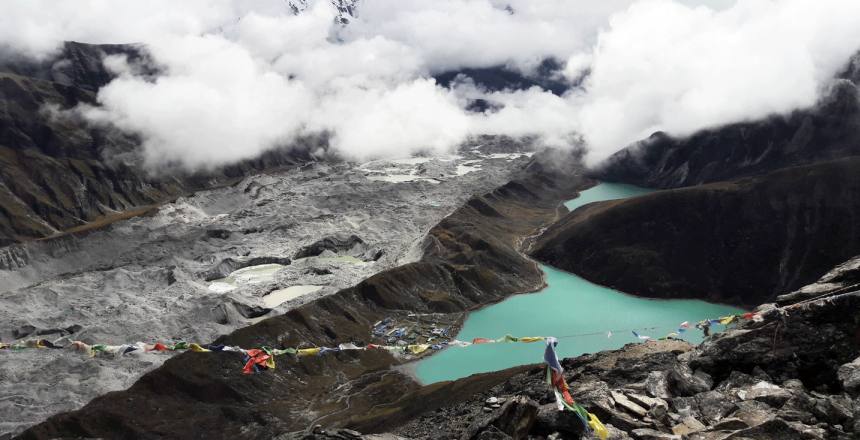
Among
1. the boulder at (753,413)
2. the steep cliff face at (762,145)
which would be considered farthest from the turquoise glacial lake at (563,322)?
the steep cliff face at (762,145)

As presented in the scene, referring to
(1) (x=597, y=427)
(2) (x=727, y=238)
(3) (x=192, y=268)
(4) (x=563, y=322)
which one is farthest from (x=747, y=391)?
(3) (x=192, y=268)

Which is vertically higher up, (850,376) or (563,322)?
(850,376)

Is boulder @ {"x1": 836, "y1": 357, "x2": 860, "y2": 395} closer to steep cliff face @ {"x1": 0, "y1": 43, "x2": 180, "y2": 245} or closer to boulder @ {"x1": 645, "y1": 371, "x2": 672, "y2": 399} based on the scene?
boulder @ {"x1": 645, "y1": 371, "x2": 672, "y2": 399}

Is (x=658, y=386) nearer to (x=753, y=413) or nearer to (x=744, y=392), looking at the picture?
(x=744, y=392)

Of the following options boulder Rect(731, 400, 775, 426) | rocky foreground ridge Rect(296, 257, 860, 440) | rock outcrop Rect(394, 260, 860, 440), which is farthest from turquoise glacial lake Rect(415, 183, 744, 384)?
boulder Rect(731, 400, 775, 426)

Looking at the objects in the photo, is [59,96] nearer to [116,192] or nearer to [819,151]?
[116,192]

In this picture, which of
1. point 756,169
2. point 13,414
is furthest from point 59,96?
point 756,169
